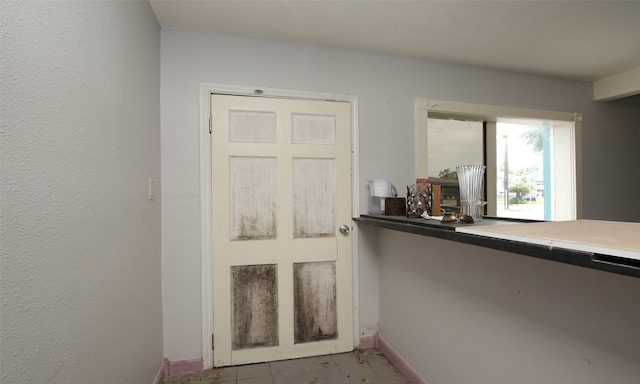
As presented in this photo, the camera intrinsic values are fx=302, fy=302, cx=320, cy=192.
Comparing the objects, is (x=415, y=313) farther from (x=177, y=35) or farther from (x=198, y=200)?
(x=177, y=35)

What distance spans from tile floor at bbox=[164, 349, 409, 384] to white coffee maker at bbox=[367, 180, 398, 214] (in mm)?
1106

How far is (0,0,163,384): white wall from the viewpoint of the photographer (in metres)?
0.73

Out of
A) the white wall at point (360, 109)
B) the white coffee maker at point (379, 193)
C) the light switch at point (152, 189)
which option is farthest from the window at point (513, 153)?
the light switch at point (152, 189)

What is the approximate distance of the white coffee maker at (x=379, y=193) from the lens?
2289 mm

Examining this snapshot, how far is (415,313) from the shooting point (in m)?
1.96

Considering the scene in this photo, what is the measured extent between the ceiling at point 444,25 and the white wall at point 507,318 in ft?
4.81

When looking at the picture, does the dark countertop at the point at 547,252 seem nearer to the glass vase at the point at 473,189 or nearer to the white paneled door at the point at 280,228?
the glass vase at the point at 473,189

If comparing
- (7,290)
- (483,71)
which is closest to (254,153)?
(7,290)

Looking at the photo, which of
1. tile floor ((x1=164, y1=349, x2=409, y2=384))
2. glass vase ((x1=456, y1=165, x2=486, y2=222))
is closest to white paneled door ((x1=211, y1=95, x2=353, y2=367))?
tile floor ((x1=164, y1=349, x2=409, y2=384))

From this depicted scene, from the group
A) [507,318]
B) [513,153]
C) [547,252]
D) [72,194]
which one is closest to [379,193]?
[507,318]

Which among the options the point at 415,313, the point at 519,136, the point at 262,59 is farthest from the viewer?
the point at 519,136

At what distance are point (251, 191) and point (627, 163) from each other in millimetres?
3943

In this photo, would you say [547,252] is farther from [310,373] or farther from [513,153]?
[513,153]

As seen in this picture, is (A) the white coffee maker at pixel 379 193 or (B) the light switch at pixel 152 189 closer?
(B) the light switch at pixel 152 189
